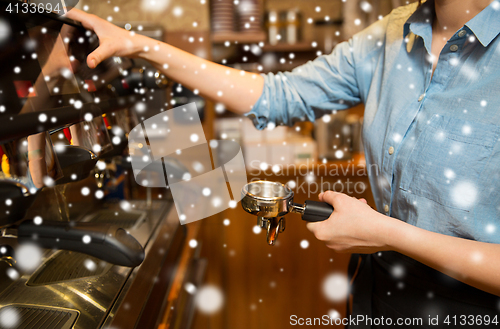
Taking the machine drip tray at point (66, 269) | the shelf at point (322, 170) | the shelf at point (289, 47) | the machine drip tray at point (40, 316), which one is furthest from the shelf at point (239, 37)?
the machine drip tray at point (40, 316)

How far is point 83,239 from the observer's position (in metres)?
0.51

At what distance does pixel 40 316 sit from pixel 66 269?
0.15 metres

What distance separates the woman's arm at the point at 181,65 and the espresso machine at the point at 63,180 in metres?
0.03

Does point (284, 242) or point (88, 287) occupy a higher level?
point (88, 287)

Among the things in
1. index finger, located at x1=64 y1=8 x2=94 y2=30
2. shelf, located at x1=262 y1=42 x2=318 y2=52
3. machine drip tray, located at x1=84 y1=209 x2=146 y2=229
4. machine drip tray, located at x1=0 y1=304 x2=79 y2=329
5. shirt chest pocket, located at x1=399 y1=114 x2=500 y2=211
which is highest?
index finger, located at x1=64 y1=8 x2=94 y2=30

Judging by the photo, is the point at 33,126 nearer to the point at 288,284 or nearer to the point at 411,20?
the point at 411,20

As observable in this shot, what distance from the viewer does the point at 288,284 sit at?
5.32 feet

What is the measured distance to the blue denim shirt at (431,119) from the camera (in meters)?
0.54

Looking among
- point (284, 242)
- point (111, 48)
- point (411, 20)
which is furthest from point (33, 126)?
point (284, 242)

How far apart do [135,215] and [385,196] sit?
72 centimetres

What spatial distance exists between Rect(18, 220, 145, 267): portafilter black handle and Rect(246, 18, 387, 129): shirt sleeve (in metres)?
0.45

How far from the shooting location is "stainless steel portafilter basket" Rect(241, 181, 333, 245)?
0.59 meters

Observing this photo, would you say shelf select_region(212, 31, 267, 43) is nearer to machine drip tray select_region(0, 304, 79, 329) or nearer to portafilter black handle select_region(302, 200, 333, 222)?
portafilter black handle select_region(302, 200, 333, 222)

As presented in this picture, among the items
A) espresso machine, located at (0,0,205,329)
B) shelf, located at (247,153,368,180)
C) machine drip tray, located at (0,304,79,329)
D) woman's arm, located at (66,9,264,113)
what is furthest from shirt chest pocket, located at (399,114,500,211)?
shelf, located at (247,153,368,180)
